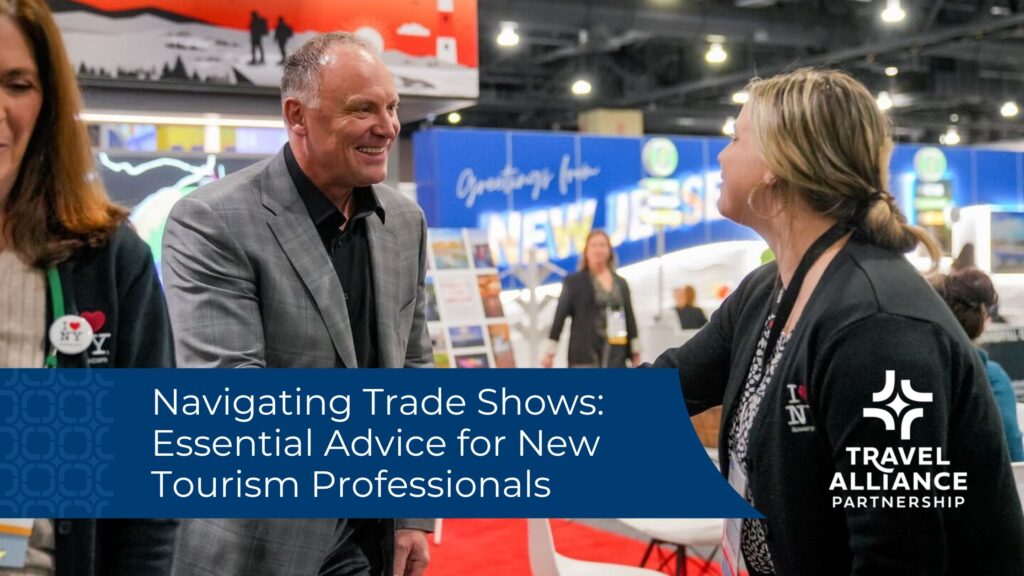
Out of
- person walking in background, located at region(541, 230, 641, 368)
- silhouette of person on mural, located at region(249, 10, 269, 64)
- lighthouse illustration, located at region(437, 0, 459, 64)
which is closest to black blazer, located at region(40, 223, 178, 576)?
silhouette of person on mural, located at region(249, 10, 269, 64)

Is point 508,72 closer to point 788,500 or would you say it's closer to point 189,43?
A: point 189,43

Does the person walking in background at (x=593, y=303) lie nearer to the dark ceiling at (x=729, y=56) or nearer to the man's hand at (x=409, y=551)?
the dark ceiling at (x=729, y=56)

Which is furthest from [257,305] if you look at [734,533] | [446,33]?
[446,33]

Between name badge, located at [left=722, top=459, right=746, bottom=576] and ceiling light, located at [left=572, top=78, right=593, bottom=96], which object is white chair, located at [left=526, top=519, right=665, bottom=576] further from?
ceiling light, located at [left=572, top=78, right=593, bottom=96]

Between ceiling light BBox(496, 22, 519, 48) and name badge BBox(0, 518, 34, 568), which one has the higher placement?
ceiling light BBox(496, 22, 519, 48)

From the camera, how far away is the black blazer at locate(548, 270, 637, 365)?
765 cm

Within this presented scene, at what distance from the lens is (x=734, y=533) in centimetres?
154

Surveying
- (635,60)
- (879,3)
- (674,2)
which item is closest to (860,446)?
(674,2)

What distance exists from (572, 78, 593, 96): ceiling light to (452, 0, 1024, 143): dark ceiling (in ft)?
0.50

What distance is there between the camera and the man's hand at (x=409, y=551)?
6.75ft

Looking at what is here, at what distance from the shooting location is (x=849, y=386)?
130cm

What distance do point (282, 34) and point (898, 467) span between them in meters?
4.39

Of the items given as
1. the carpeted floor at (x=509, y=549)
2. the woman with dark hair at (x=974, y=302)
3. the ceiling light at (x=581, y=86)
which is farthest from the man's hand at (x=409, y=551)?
the ceiling light at (x=581, y=86)

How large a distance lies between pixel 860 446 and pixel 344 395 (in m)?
0.72
